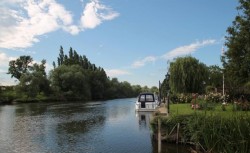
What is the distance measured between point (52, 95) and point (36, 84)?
644cm

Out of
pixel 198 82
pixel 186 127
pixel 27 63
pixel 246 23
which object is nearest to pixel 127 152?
pixel 186 127

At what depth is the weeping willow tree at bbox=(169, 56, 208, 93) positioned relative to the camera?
1939 inches

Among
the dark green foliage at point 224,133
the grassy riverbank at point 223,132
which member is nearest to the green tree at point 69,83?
the grassy riverbank at point 223,132

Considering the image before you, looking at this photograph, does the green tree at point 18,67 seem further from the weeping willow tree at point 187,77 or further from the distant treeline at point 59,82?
the weeping willow tree at point 187,77

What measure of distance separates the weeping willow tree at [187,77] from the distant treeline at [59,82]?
1884 inches

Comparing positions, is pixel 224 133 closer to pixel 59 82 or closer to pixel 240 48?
pixel 240 48

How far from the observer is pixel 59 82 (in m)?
97.7

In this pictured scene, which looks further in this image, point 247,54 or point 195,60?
point 195,60

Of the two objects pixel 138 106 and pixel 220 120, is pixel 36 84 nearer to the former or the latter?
pixel 138 106

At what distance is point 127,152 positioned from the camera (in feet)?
56.6

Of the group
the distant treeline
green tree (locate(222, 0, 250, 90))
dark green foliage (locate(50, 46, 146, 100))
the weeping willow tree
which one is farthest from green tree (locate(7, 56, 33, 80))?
green tree (locate(222, 0, 250, 90))

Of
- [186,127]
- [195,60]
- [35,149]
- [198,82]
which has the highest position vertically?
[195,60]

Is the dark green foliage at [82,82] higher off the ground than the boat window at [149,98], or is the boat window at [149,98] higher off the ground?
the dark green foliage at [82,82]

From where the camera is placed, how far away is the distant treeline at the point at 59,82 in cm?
8741
